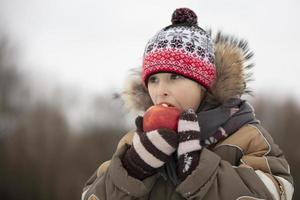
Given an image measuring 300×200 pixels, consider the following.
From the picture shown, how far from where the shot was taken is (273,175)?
2000 mm

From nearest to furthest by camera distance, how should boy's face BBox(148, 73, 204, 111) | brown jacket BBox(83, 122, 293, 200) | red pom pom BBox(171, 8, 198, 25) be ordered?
brown jacket BBox(83, 122, 293, 200)
boy's face BBox(148, 73, 204, 111)
red pom pom BBox(171, 8, 198, 25)

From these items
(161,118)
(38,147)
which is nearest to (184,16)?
(161,118)

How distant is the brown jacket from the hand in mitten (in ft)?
0.12

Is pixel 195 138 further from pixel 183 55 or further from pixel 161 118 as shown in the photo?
pixel 183 55

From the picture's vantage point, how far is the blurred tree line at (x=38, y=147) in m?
20.2

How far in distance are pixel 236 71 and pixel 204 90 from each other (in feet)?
0.51

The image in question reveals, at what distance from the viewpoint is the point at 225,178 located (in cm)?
190

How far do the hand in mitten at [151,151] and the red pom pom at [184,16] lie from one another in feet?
1.81

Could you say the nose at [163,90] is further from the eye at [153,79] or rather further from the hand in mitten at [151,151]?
the hand in mitten at [151,151]

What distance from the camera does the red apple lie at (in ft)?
6.49

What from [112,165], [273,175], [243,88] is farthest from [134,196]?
[243,88]

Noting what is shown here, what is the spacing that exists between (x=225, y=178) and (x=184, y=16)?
733 millimetres

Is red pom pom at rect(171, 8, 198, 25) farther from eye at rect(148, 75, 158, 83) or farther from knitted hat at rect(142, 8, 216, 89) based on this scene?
eye at rect(148, 75, 158, 83)

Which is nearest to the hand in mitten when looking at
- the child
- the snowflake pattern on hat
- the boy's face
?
the child
